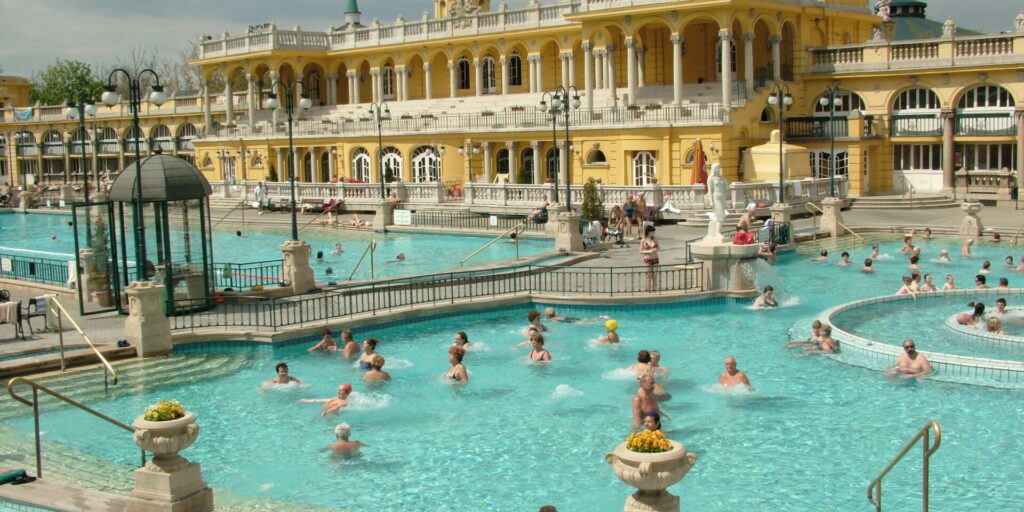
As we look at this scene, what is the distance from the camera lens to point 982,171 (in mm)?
44219

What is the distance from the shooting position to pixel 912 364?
59.3ft

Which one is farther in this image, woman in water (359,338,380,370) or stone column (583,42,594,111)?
stone column (583,42,594,111)

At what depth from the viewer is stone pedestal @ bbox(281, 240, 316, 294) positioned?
25.6 metres

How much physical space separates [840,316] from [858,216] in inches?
763

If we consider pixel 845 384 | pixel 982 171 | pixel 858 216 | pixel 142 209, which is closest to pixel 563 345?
pixel 845 384

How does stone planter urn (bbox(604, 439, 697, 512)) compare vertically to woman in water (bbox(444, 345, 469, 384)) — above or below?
above

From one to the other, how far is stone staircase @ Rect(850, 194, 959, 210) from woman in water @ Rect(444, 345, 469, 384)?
2882cm

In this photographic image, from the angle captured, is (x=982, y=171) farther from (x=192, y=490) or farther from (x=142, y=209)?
(x=192, y=490)

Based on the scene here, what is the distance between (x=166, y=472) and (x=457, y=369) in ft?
26.1

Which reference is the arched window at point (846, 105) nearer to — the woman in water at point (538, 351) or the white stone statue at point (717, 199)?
the white stone statue at point (717, 199)

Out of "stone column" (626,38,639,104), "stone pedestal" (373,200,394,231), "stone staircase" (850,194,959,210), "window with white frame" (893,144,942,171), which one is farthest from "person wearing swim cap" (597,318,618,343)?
"window with white frame" (893,144,942,171)

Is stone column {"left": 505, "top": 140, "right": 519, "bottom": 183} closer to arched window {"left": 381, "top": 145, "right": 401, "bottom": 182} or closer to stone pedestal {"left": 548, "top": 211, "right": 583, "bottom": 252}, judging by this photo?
arched window {"left": 381, "top": 145, "right": 401, "bottom": 182}

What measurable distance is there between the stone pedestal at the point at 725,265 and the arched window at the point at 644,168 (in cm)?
2083

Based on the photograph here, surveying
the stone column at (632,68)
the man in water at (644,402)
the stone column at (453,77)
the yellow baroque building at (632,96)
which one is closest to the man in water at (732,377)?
the man in water at (644,402)
